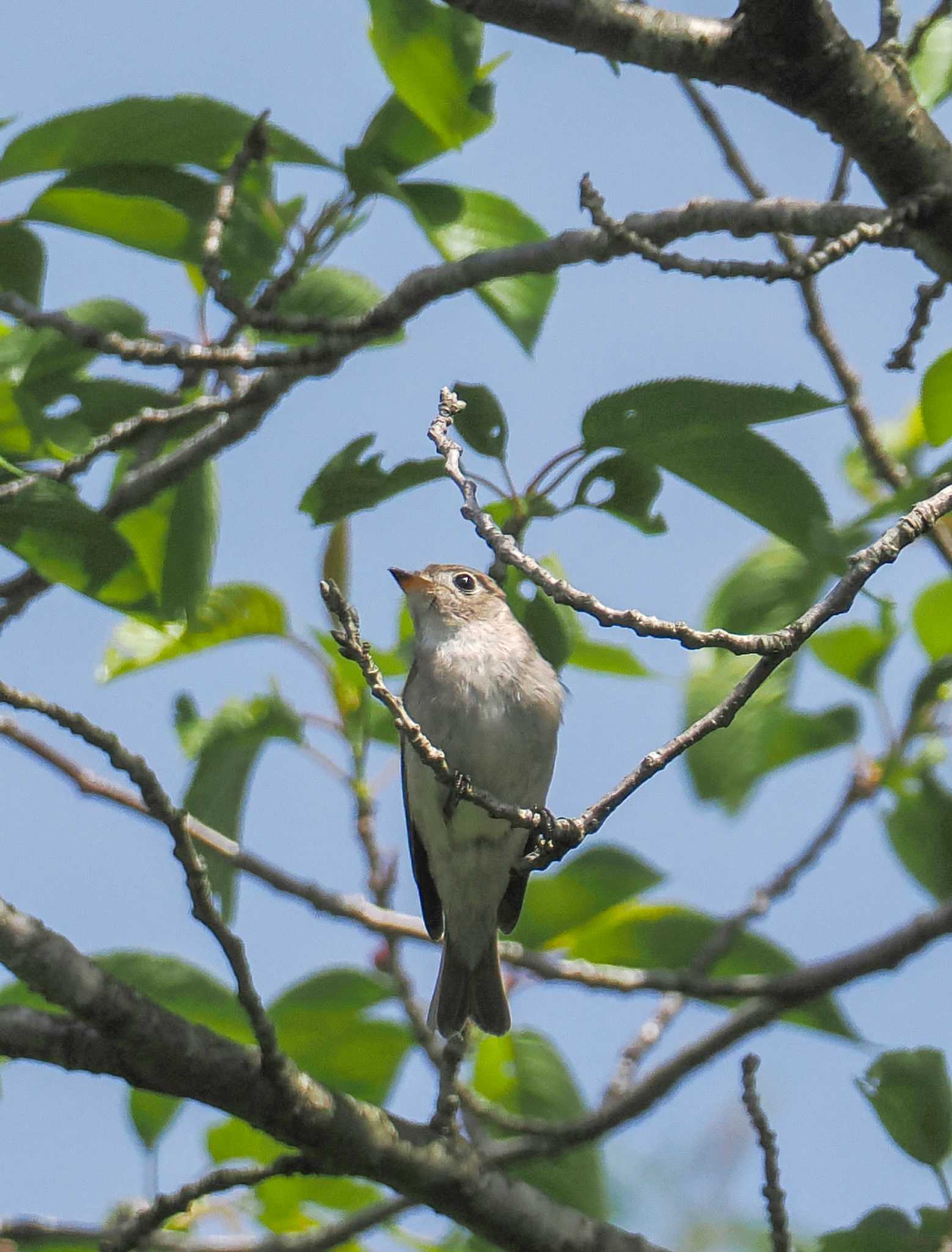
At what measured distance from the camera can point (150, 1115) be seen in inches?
158

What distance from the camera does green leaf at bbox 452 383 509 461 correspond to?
333cm

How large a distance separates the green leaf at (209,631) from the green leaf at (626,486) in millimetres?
1360

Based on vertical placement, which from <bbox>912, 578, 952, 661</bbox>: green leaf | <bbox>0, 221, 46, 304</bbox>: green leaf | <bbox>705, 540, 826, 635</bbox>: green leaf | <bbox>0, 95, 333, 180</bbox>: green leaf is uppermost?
<bbox>0, 95, 333, 180</bbox>: green leaf

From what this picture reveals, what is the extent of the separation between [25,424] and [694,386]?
1750 mm

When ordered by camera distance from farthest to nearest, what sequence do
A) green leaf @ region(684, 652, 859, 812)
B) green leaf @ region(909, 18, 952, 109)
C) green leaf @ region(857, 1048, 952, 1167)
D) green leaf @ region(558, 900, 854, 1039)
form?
green leaf @ region(558, 900, 854, 1039) → green leaf @ region(684, 652, 859, 812) → green leaf @ region(909, 18, 952, 109) → green leaf @ region(857, 1048, 952, 1167)

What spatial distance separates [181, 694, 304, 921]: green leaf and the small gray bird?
0.63 meters

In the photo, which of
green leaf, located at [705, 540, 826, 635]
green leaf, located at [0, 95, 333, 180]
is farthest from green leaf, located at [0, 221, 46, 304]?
green leaf, located at [705, 540, 826, 635]

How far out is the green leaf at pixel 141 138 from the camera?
3.50 metres

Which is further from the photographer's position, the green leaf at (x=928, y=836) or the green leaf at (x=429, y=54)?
the green leaf at (x=928, y=836)

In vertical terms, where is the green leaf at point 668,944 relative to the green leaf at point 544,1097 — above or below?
above

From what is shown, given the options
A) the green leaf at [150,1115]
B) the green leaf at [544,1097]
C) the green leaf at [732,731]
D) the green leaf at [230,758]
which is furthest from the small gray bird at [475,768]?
the green leaf at [150,1115]

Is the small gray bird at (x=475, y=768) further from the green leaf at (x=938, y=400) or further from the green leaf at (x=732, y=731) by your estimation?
the green leaf at (x=938, y=400)

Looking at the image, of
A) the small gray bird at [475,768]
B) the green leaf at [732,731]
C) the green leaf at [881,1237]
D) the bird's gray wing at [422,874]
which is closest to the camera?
the green leaf at [881,1237]

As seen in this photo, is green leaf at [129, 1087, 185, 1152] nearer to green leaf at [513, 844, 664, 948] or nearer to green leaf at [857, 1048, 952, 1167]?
green leaf at [513, 844, 664, 948]
